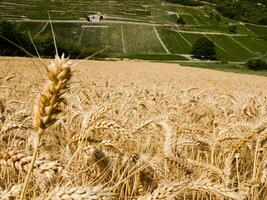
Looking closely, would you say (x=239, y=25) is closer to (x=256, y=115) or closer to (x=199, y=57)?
(x=199, y=57)

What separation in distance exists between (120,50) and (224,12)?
3006 inches

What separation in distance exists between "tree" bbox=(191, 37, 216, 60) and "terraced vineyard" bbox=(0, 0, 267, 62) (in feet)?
6.89

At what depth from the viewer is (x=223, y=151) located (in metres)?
3.26

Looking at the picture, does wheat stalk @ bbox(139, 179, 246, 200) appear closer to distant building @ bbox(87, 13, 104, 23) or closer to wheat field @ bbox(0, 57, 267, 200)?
wheat field @ bbox(0, 57, 267, 200)

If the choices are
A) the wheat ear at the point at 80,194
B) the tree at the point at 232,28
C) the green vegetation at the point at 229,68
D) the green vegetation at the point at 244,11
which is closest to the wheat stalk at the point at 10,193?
the wheat ear at the point at 80,194

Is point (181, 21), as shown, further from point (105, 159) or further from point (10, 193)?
point (10, 193)

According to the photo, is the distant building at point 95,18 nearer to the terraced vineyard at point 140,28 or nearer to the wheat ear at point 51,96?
the terraced vineyard at point 140,28

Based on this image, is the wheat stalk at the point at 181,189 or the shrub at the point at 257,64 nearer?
the wheat stalk at the point at 181,189

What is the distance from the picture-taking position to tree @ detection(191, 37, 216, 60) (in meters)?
95.2

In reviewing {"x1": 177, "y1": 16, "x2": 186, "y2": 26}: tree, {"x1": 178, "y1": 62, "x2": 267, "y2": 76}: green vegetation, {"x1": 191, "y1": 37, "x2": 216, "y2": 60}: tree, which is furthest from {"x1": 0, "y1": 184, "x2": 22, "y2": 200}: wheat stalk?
{"x1": 177, "y1": 16, "x2": 186, "y2": 26}: tree

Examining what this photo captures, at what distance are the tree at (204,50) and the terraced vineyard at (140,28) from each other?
2101mm

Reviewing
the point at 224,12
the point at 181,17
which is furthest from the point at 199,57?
the point at 224,12

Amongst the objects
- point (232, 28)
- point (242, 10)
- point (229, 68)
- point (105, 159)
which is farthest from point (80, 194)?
point (242, 10)

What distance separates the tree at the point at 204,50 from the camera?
95.2 meters
